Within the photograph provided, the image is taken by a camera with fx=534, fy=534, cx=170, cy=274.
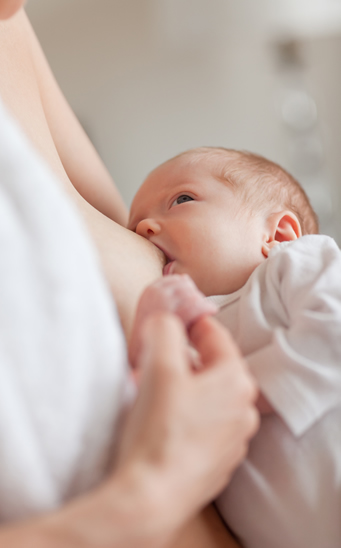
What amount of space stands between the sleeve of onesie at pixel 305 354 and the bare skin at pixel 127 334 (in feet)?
0.45

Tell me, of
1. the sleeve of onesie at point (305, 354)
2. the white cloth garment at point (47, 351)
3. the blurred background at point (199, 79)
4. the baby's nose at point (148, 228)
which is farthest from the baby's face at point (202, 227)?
the blurred background at point (199, 79)

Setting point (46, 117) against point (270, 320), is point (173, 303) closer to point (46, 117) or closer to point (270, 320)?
point (270, 320)

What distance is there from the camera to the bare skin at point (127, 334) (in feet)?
1.03

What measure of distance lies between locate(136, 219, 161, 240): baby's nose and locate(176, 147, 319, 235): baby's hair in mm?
150

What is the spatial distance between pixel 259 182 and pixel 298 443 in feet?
1.63

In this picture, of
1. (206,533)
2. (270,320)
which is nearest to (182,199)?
(270,320)

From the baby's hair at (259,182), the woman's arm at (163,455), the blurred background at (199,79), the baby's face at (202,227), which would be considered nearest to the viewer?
the woman's arm at (163,455)

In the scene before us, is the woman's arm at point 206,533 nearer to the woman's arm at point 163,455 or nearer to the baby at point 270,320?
the baby at point 270,320

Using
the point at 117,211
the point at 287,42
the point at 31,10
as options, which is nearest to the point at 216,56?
the point at 287,42

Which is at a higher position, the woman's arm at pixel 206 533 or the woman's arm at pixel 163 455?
the woman's arm at pixel 163 455

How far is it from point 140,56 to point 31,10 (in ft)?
2.10

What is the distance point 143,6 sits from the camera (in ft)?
9.68

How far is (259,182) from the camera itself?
93 centimetres

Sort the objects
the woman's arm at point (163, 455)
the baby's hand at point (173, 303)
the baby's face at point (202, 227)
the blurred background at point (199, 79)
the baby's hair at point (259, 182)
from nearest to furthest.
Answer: the woman's arm at point (163, 455) < the baby's hand at point (173, 303) < the baby's face at point (202, 227) < the baby's hair at point (259, 182) < the blurred background at point (199, 79)
